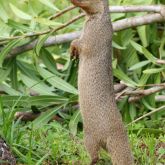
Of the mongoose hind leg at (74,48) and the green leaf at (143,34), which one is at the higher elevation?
the green leaf at (143,34)

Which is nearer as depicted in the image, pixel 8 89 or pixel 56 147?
pixel 56 147

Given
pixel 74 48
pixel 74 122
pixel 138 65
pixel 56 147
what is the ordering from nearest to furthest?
pixel 74 48 → pixel 56 147 → pixel 74 122 → pixel 138 65

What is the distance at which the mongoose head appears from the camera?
3.56 meters

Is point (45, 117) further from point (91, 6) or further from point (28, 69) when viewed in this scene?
point (91, 6)

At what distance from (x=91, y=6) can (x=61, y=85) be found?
4.49ft

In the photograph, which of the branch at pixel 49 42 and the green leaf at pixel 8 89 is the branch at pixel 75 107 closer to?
the green leaf at pixel 8 89

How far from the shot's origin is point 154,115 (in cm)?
499

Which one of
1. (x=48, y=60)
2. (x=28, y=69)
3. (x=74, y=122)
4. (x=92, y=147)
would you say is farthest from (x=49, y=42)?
(x=92, y=147)

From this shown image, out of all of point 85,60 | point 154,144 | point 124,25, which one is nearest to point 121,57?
point 124,25

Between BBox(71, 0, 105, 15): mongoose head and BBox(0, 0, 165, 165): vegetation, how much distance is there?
0.88 m

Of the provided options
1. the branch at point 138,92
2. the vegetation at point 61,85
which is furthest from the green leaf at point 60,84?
the branch at point 138,92

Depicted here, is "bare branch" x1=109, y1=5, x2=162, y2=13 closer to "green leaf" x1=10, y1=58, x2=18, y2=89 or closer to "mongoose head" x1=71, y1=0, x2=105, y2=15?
"green leaf" x1=10, y1=58, x2=18, y2=89

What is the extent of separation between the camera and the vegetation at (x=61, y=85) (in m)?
4.11

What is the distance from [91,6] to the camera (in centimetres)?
360
